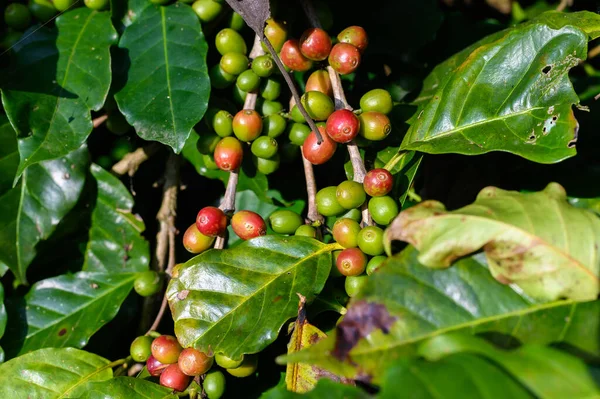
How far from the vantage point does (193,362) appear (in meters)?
1.62

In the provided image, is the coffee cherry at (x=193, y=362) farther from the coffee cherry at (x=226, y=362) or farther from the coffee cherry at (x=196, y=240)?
the coffee cherry at (x=196, y=240)

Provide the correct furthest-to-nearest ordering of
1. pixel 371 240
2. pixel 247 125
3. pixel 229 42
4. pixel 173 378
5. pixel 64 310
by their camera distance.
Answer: pixel 64 310, pixel 229 42, pixel 247 125, pixel 173 378, pixel 371 240

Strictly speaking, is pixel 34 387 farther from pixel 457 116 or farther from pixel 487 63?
pixel 487 63

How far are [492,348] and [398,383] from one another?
216 millimetres

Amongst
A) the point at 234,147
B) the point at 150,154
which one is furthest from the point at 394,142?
the point at 150,154

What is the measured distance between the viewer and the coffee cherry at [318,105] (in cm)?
171

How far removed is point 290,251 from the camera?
1.67 metres

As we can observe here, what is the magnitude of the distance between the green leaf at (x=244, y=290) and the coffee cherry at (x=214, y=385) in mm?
217

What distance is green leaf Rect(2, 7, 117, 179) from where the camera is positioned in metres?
1.75

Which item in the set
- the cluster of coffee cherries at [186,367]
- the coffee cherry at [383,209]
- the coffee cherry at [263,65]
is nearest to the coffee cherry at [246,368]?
the cluster of coffee cherries at [186,367]

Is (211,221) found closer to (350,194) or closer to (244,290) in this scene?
(244,290)

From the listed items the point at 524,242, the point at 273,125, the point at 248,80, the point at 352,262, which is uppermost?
the point at 524,242

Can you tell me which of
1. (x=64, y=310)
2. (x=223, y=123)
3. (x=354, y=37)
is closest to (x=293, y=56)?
(x=354, y=37)

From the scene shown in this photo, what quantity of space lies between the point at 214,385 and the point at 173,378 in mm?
121
